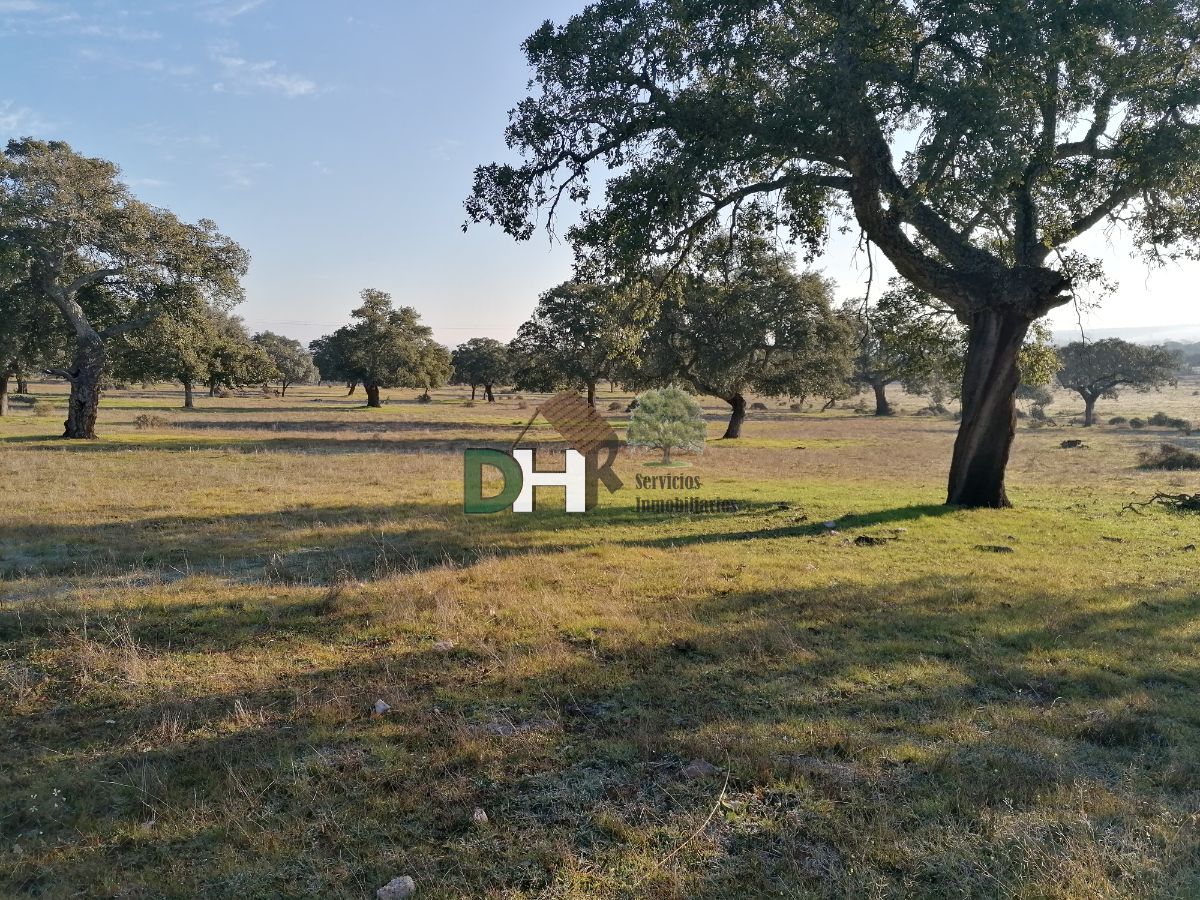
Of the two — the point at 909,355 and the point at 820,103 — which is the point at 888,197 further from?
the point at 909,355

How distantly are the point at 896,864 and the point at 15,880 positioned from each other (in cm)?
438

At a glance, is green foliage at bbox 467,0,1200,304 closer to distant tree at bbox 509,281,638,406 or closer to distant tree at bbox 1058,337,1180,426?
distant tree at bbox 509,281,638,406

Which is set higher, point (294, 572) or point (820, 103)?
point (820, 103)

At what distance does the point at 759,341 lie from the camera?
122 ft

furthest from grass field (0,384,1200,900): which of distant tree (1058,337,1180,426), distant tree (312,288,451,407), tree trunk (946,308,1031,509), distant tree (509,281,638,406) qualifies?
distant tree (1058,337,1180,426)

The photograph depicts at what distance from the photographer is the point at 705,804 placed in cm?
387

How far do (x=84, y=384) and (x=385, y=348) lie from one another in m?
34.6

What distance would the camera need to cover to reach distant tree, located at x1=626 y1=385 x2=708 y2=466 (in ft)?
84.9

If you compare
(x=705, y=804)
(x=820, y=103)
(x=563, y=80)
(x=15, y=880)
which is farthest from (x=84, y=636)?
(x=820, y=103)

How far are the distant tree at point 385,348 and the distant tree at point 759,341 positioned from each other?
31819 millimetres

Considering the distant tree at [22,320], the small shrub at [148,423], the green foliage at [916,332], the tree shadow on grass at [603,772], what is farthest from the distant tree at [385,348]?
the tree shadow on grass at [603,772]

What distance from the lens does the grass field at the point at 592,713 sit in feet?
11.0

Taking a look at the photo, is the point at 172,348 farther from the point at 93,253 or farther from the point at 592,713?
the point at 592,713

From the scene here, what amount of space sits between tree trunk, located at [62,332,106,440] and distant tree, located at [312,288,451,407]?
3379 centimetres
